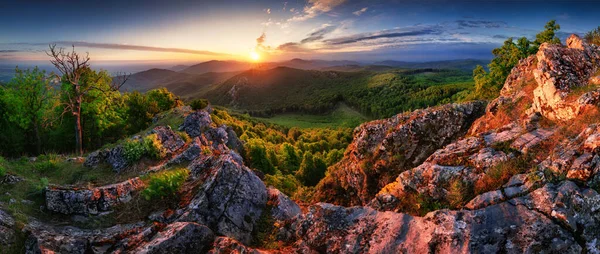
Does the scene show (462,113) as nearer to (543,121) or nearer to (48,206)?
(543,121)

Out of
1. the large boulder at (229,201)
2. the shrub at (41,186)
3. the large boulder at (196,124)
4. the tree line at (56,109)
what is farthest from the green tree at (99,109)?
the large boulder at (229,201)

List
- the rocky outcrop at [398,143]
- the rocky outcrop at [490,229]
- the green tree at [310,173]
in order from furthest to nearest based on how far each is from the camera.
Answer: the green tree at [310,173]
the rocky outcrop at [398,143]
the rocky outcrop at [490,229]

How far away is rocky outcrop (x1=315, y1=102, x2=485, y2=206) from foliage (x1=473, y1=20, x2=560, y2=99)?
66.0 feet

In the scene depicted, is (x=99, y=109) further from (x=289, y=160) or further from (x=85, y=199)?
(x=289, y=160)

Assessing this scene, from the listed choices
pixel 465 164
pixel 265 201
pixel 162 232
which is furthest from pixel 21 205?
pixel 465 164

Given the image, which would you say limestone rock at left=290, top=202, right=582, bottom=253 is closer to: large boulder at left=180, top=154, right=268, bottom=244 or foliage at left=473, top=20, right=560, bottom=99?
large boulder at left=180, top=154, right=268, bottom=244

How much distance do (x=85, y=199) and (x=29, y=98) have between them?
29.1m

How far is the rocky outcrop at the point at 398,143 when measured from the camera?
20625mm

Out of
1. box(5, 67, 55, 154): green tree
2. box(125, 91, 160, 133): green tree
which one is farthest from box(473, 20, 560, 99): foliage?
box(5, 67, 55, 154): green tree

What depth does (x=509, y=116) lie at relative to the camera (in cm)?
1750

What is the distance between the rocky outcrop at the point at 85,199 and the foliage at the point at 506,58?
3936cm

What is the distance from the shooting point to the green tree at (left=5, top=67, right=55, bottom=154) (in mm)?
33656

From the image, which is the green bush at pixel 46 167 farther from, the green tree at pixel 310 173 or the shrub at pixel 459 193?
the green tree at pixel 310 173

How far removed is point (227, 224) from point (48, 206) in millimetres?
9292
